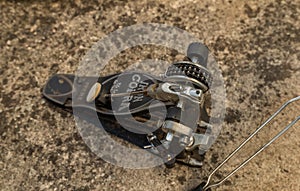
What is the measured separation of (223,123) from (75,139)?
0.43m

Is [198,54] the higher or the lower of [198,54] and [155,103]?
the higher

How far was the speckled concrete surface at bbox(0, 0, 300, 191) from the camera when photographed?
1.18 meters

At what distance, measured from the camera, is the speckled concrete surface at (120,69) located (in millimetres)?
1176

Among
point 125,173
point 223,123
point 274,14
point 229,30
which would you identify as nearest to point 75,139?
point 125,173

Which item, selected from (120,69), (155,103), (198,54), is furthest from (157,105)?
(120,69)

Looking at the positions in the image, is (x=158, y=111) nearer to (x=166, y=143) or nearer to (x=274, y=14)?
(x=166, y=143)

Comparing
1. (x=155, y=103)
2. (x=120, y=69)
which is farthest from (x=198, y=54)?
(x=120, y=69)

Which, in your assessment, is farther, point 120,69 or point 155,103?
point 120,69

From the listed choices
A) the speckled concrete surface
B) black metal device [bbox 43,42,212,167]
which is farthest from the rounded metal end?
the speckled concrete surface

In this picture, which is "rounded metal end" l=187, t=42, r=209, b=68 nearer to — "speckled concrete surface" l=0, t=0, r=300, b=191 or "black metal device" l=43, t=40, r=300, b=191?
"black metal device" l=43, t=40, r=300, b=191

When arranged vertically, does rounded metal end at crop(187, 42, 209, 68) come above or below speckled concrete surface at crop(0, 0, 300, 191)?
above

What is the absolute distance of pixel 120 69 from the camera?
1.34m

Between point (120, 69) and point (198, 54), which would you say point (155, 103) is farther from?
point (120, 69)

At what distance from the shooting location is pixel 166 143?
1102 millimetres
